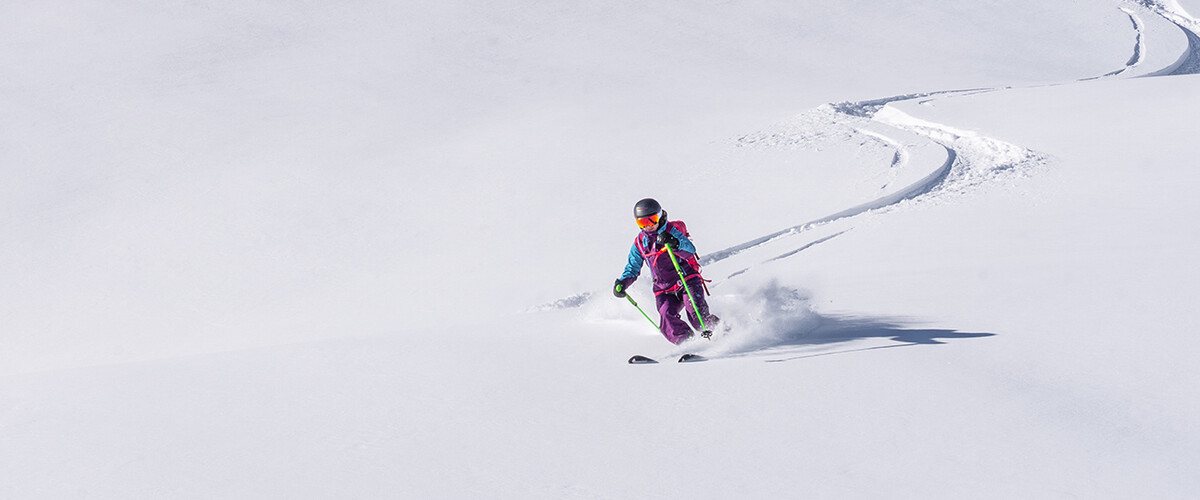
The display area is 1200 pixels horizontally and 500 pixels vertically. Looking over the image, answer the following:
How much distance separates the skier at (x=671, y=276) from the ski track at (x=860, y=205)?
260 millimetres

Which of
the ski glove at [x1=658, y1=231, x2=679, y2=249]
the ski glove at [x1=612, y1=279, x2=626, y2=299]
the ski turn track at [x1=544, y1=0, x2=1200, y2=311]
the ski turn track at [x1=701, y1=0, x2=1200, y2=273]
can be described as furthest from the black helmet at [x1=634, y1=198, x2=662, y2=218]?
the ski turn track at [x1=701, y1=0, x2=1200, y2=273]

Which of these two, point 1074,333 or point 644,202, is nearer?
point 1074,333

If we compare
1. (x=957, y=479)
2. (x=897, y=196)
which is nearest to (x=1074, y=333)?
(x=957, y=479)

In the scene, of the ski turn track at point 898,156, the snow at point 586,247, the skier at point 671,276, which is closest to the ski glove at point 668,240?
the skier at point 671,276

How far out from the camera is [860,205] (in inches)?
488

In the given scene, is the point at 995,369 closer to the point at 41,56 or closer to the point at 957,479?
the point at 957,479

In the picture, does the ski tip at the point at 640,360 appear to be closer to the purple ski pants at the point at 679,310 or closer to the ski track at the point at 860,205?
the ski track at the point at 860,205

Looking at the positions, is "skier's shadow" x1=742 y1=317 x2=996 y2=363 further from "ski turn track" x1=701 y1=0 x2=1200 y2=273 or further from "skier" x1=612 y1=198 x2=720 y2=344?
"ski turn track" x1=701 y1=0 x2=1200 y2=273

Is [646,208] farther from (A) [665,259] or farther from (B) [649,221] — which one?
(A) [665,259]

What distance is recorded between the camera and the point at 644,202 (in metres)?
6.43

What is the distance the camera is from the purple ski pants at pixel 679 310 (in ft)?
21.7

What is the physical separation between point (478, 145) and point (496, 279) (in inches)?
223

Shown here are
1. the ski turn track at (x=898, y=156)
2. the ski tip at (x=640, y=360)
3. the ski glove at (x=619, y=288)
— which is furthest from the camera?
the ski turn track at (x=898, y=156)

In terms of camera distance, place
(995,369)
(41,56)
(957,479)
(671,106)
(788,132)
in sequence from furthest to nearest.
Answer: (41,56), (671,106), (788,132), (995,369), (957,479)
